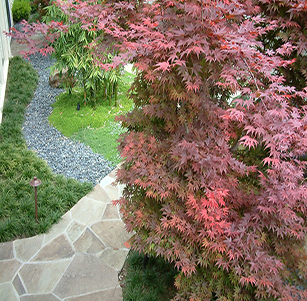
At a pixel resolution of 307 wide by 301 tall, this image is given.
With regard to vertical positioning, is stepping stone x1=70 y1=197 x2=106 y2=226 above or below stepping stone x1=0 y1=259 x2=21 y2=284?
below

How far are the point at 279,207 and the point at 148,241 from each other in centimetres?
102

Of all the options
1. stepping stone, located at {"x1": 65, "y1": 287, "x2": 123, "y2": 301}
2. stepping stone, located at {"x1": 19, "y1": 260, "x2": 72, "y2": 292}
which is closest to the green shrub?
stepping stone, located at {"x1": 19, "y1": 260, "x2": 72, "y2": 292}

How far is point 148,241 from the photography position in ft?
8.30

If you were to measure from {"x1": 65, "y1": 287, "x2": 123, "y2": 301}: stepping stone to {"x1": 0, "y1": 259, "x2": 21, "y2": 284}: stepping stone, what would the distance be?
663 millimetres

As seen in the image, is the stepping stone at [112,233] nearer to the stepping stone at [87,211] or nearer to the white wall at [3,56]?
the stepping stone at [87,211]

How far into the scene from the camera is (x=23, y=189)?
162 inches

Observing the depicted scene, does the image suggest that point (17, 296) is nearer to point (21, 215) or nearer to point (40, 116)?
point (21, 215)

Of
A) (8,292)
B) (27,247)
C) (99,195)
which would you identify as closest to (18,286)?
(8,292)

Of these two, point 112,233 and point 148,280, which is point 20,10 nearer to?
point 112,233

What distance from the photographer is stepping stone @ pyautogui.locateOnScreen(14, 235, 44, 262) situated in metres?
3.35

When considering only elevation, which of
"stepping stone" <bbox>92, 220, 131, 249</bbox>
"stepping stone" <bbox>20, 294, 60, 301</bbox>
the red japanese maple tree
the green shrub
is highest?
the red japanese maple tree

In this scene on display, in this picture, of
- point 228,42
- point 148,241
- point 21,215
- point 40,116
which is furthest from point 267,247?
point 40,116

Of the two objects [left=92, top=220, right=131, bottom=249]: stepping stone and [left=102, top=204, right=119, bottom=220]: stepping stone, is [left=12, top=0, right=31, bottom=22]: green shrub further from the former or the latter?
[left=92, top=220, right=131, bottom=249]: stepping stone

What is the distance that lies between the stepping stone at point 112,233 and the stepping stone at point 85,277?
10.9 inches
